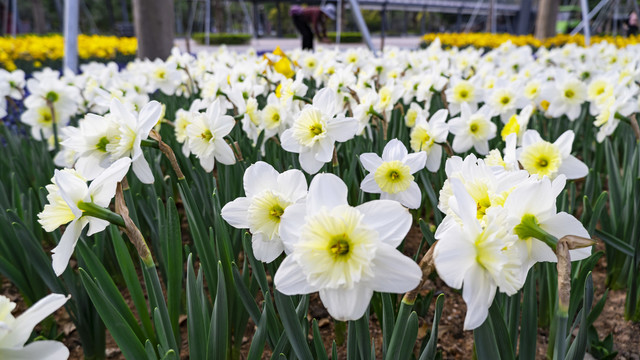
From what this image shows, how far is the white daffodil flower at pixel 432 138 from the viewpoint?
62.4 inches

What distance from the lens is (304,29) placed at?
7.84m

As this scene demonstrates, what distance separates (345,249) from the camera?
74cm

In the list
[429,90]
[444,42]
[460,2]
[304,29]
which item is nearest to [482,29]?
[460,2]

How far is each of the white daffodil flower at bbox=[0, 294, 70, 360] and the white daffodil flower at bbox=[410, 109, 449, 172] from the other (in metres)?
1.23

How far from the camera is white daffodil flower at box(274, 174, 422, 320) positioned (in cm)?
70

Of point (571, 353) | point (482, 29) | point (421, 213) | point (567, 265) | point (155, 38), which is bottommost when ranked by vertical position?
point (421, 213)

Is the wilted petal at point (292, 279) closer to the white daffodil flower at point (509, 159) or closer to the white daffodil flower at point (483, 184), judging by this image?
the white daffodil flower at point (483, 184)

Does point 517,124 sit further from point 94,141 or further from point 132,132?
point 94,141

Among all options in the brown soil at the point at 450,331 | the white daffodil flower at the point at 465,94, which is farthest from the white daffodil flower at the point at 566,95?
the brown soil at the point at 450,331

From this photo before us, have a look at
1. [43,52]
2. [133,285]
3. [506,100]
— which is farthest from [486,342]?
[43,52]

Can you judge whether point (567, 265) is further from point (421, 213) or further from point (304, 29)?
point (304, 29)

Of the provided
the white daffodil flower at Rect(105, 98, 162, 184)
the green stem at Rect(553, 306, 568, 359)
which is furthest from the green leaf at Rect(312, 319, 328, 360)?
the white daffodil flower at Rect(105, 98, 162, 184)

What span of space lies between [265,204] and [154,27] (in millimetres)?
5375

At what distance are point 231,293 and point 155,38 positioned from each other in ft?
16.4
